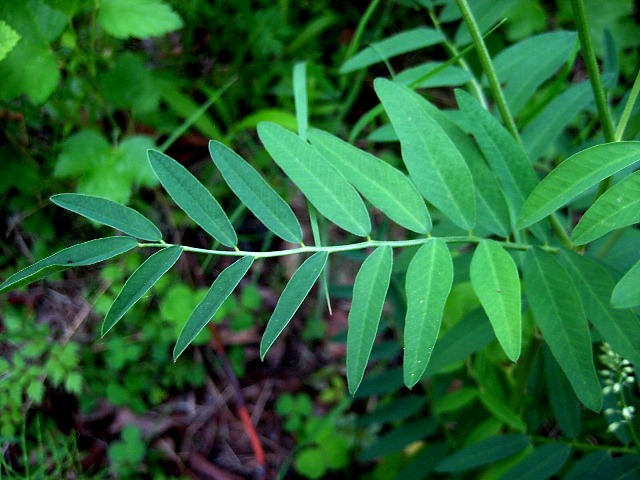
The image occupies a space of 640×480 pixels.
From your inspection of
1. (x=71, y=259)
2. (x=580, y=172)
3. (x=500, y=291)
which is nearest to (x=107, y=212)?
(x=71, y=259)

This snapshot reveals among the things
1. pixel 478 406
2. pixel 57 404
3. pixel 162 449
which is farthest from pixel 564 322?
pixel 57 404

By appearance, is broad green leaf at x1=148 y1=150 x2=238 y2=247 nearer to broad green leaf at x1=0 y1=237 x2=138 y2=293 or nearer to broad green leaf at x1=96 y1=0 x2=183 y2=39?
broad green leaf at x1=0 y1=237 x2=138 y2=293

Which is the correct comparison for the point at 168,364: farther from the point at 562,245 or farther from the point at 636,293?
the point at 636,293

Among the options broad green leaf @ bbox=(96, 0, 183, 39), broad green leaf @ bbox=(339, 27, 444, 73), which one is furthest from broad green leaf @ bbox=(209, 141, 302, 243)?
broad green leaf @ bbox=(96, 0, 183, 39)

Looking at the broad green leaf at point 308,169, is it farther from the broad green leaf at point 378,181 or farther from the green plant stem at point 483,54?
the green plant stem at point 483,54

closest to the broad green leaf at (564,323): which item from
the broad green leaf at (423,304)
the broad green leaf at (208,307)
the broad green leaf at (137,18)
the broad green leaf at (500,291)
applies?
the broad green leaf at (500,291)

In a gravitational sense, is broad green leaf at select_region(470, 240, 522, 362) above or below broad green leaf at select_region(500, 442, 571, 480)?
A: above

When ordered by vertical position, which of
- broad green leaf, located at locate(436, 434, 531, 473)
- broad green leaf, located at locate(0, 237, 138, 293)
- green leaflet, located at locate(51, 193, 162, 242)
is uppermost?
green leaflet, located at locate(51, 193, 162, 242)
